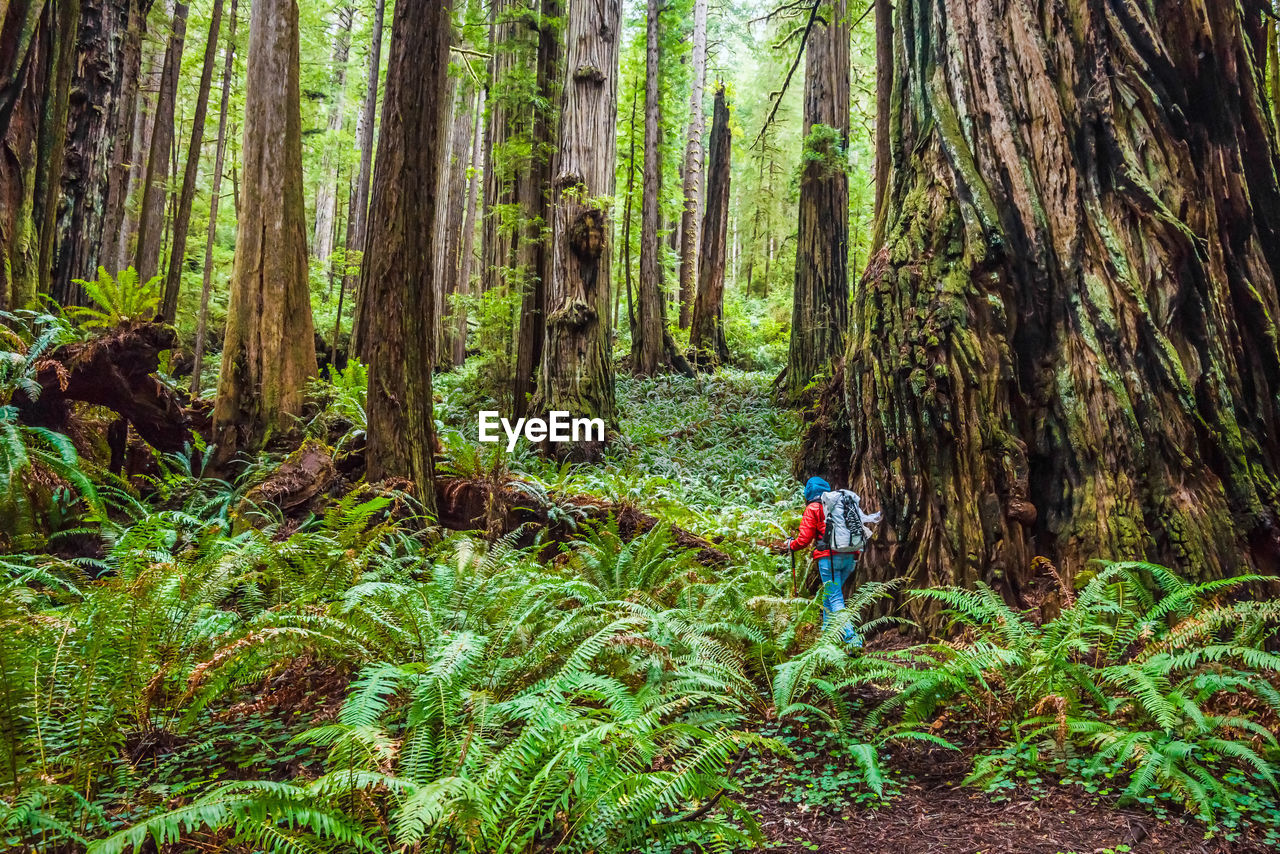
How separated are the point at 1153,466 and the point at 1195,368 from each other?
55 centimetres

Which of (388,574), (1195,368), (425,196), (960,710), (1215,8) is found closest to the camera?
(960,710)

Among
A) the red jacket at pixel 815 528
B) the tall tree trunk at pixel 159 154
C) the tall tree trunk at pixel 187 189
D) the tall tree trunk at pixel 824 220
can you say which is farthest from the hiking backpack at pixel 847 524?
the tall tree trunk at pixel 159 154

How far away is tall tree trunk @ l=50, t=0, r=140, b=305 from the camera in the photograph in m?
6.83

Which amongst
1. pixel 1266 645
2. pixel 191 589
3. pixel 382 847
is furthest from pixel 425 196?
pixel 1266 645

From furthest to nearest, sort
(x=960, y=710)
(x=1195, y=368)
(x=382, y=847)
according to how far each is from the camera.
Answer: (x=1195, y=368)
(x=960, y=710)
(x=382, y=847)

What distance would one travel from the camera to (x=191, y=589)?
3.18 meters

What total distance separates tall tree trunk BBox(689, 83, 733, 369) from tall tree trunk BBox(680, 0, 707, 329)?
107 cm

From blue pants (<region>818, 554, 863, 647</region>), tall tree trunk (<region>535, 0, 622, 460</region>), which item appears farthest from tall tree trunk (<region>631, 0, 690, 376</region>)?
blue pants (<region>818, 554, 863, 647</region>)

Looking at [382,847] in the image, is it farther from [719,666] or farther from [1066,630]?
[1066,630]

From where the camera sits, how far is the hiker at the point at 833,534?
4059 mm

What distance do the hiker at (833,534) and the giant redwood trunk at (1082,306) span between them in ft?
0.70

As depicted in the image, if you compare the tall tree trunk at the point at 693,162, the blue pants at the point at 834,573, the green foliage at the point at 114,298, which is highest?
the tall tree trunk at the point at 693,162

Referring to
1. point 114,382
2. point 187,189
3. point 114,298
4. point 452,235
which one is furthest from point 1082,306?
point 452,235

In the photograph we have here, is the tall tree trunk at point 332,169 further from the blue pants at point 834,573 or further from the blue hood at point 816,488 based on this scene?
the blue pants at point 834,573
